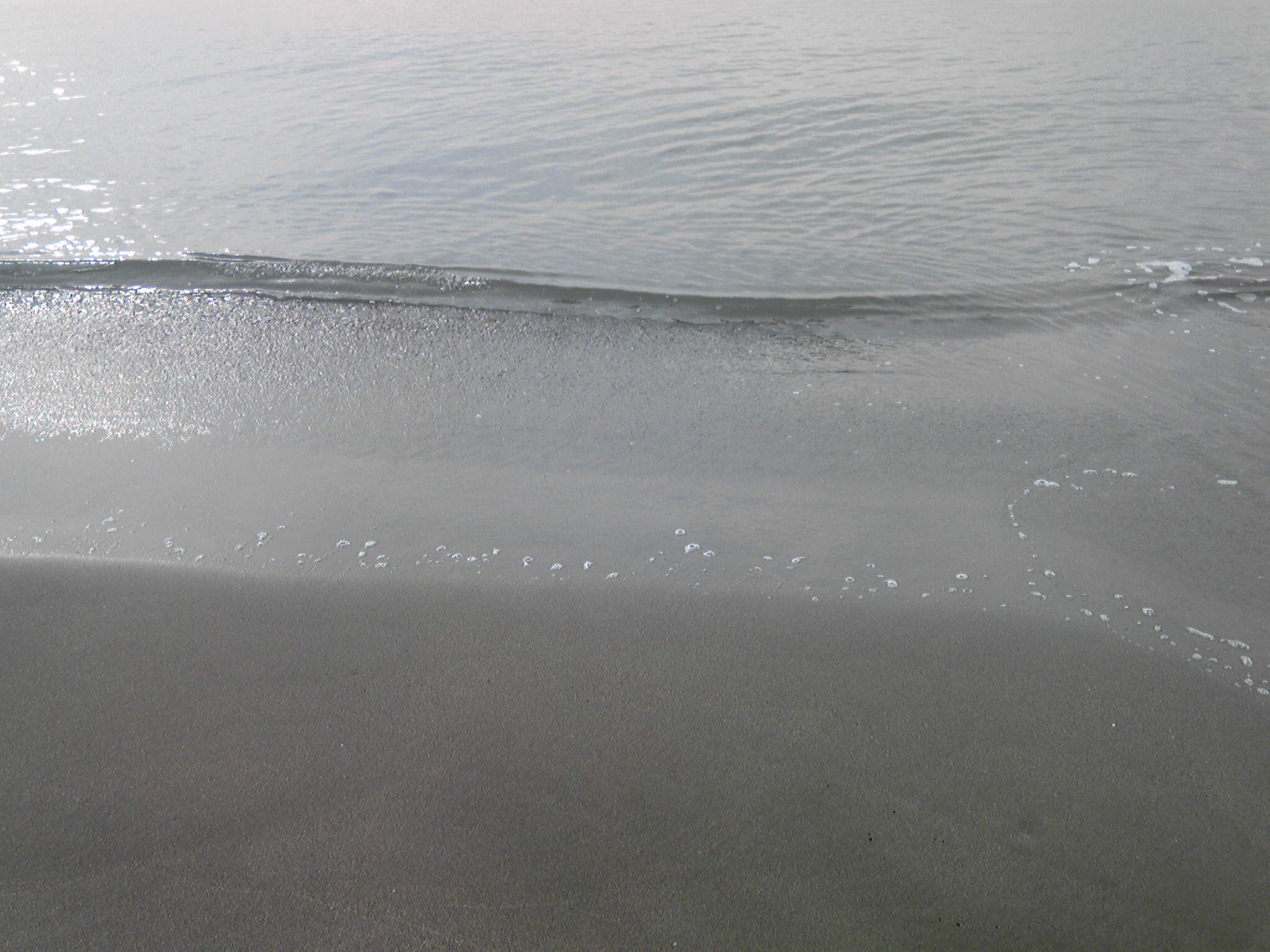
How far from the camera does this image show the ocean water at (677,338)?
3.21 metres

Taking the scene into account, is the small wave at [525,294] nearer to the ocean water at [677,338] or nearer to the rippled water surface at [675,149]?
the ocean water at [677,338]

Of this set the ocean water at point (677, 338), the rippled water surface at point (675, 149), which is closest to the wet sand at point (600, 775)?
the ocean water at point (677, 338)

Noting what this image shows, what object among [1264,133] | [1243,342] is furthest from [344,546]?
[1264,133]

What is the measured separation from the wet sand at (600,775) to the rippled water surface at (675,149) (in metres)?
3.55

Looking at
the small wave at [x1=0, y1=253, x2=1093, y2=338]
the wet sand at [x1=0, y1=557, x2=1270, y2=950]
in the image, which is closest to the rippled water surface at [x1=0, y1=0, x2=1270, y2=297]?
the small wave at [x1=0, y1=253, x2=1093, y2=338]

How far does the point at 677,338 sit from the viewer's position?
5137 mm

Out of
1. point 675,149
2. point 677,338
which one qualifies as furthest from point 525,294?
point 675,149

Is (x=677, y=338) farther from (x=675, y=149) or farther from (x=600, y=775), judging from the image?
(x=675, y=149)

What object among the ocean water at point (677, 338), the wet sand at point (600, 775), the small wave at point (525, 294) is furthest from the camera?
the small wave at point (525, 294)

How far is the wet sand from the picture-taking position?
1980mm

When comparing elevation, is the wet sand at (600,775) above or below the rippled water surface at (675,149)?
below

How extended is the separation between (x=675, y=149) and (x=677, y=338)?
4645mm

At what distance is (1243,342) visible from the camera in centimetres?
479

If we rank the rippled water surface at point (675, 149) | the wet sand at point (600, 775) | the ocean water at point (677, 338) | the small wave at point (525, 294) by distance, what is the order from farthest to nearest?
the rippled water surface at point (675, 149)
the small wave at point (525, 294)
the ocean water at point (677, 338)
the wet sand at point (600, 775)
